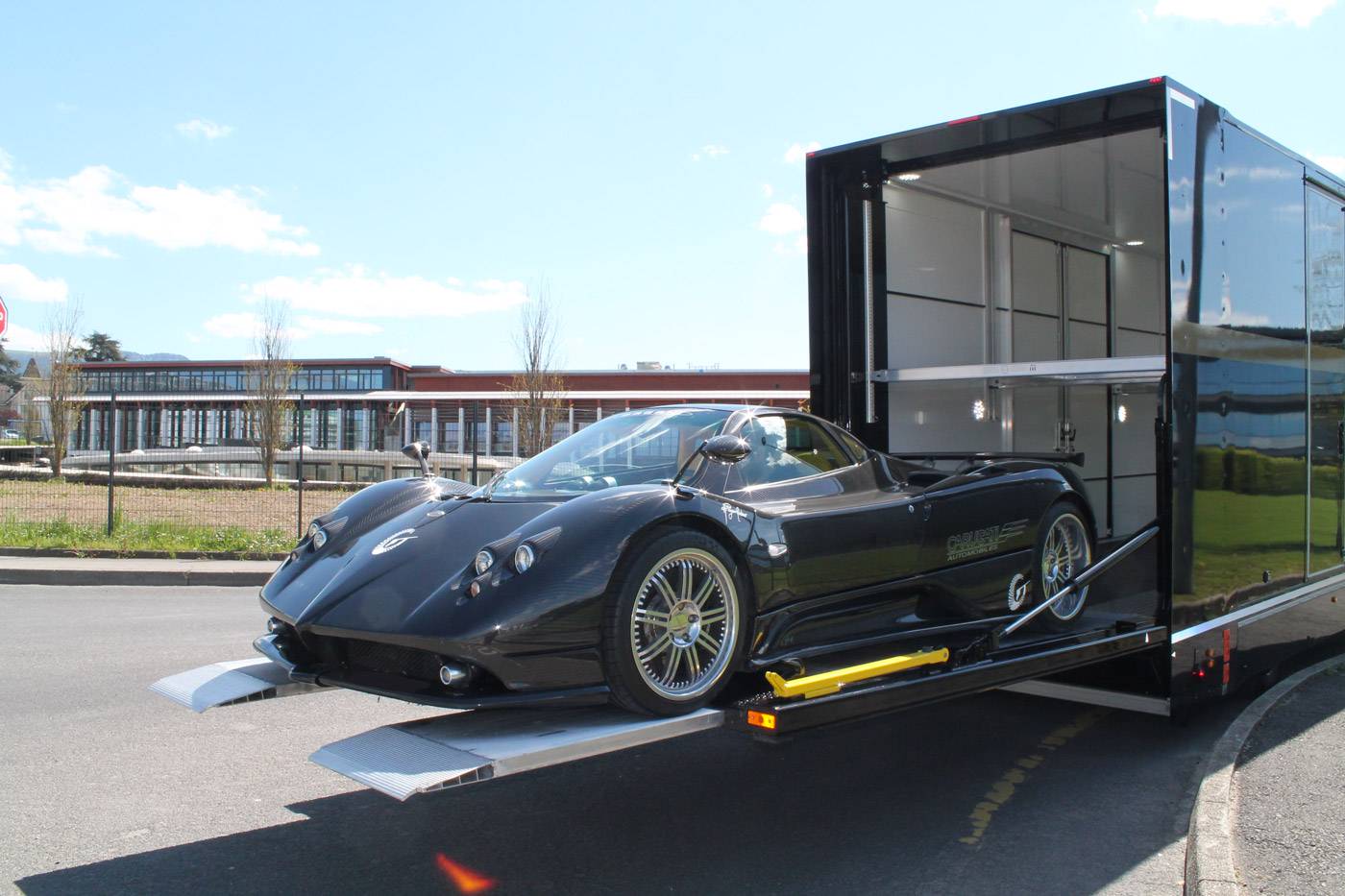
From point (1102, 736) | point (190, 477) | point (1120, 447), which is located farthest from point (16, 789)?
point (190, 477)

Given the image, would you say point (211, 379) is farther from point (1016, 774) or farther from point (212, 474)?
point (1016, 774)

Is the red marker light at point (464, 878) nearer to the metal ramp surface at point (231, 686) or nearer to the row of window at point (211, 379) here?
the metal ramp surface at point (231, 686)

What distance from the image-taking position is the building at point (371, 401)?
849 inches

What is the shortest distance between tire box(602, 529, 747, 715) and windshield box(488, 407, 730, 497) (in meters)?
0.64

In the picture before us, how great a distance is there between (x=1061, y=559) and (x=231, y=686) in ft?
14.9

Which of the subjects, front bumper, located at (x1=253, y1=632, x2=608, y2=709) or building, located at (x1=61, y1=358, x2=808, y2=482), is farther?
building, located at (x1=61, y1=358, x2=808, y2=482)

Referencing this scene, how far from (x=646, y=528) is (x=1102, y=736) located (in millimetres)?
3718

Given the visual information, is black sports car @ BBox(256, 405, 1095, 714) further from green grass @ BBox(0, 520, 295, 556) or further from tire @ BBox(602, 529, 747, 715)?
green grass @ BBox(0, 520, 295, 556)

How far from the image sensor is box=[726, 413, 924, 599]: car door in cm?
449

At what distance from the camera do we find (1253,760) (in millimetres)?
5211

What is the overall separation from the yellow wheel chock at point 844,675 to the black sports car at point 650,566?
18 centimetres

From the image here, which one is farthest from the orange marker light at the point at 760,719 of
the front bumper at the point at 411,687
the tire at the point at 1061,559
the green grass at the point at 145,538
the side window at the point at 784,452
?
the green grass at the point at 145,538

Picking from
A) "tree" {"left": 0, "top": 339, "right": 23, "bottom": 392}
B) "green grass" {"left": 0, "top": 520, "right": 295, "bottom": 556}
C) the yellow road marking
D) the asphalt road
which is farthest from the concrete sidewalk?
"tree" {"left": 0, "top": 339, "right": 23, "bottom": 392}

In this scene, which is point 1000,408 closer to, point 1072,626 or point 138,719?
point 1072,626
